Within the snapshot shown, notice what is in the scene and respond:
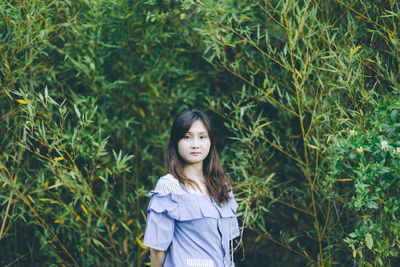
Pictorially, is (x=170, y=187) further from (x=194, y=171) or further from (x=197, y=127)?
(x=197, y=127)

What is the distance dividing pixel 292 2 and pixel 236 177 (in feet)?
3.95

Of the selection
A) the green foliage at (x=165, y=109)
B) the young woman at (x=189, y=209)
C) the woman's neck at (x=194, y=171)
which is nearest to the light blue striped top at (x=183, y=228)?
the young woman at (x=189, y=209)

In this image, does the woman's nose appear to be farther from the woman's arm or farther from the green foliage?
the green foliage

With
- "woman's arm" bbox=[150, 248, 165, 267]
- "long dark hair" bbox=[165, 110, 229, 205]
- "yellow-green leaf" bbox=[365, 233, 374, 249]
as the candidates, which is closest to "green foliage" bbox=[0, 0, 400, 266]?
"yellow-green leaf" bbox=[365, 233, 374, 249]

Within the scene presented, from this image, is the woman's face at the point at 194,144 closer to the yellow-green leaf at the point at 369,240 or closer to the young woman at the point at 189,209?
the young woman at the point at 189,209

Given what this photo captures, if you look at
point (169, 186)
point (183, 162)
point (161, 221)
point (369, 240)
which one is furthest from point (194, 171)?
point (369, 240)

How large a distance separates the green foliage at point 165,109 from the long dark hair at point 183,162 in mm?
479

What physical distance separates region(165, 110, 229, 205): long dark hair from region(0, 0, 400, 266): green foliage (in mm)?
479

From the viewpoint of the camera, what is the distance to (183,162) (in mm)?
1917

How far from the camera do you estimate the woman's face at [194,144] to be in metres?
1.87

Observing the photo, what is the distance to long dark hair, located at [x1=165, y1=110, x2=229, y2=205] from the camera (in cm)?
187

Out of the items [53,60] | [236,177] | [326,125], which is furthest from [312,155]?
[53,60]

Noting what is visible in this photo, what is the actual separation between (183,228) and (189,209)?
0.09 metres

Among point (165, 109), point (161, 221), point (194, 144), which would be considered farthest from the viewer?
point (165, 109)
